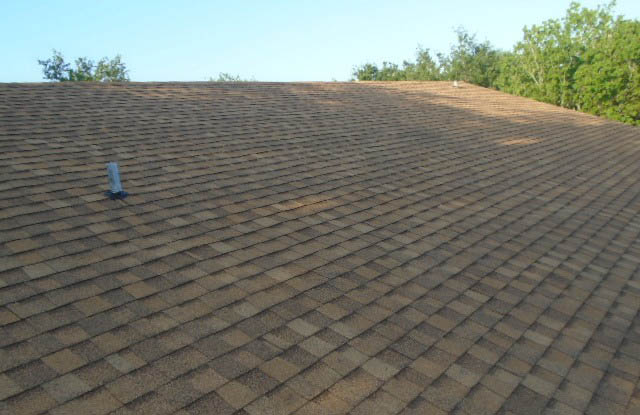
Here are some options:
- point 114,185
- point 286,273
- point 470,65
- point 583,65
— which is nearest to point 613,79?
point 583,65

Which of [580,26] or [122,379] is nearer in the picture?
[122,379]

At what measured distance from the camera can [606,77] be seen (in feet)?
102

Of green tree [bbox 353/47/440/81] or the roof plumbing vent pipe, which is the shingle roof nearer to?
the roof plumbing vent pipe

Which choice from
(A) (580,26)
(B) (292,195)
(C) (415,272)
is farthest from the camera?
(A) (580,26)

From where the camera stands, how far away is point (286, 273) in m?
3.83

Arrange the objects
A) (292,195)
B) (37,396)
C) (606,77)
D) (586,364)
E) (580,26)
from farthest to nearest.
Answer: (580,26)
(606,77)
(292,195)
(586,364)
(37,396)

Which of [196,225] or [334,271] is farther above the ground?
[196,225]

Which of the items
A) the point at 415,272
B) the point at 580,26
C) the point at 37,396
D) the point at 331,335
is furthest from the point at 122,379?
the point at 580,26

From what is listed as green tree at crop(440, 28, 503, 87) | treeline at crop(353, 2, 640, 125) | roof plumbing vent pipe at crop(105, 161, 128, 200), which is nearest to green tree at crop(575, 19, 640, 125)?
treeline at crop(353, 2, 640, 125)

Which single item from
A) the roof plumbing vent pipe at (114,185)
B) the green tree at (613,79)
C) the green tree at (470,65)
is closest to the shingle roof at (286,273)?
the roof plumbing vent pipe at (114,185)

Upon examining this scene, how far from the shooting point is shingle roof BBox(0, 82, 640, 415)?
264 cm

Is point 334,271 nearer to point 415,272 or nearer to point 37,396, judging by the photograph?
point 415,272

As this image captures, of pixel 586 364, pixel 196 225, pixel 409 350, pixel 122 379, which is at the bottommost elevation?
pixel 586 364

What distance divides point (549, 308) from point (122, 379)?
3.47m
